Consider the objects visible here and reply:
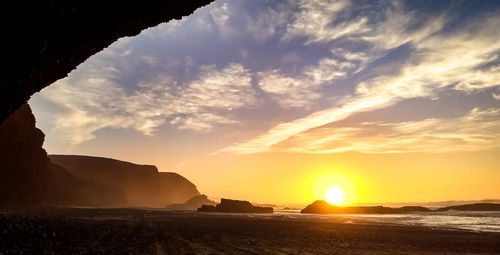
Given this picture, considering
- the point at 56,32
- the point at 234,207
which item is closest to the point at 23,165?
the point at 234,207

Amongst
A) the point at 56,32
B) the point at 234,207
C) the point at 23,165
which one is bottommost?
the point at 234,207

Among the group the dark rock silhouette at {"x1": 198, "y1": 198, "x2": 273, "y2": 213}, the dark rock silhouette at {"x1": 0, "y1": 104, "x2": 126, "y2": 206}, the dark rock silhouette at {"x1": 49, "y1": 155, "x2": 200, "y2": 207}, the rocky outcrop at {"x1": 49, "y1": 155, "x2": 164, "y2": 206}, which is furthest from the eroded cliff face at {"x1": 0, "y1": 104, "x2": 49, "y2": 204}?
the rocky outcrop at {"x1": 49, "y1": 155, "x2": 164, "y2": 206}

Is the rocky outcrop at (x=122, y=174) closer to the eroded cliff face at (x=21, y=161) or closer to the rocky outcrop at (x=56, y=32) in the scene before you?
the eroded cliff face at (x=21, y=161)

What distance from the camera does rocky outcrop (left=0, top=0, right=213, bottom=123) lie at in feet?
11.8

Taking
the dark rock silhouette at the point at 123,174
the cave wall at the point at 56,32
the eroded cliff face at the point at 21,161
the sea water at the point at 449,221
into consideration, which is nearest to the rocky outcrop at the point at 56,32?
the cave wall at the point at 56,32

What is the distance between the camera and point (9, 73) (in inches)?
163

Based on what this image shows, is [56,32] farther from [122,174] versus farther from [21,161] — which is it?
[122,174]

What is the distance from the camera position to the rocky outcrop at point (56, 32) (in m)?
3.58

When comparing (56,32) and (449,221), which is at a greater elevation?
(56,32)

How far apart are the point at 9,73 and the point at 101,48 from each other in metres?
1.74

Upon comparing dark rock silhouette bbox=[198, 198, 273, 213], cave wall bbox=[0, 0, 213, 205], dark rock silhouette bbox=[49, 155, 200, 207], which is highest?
dark rock silhouette bbox=[49, 155, 200, 207]

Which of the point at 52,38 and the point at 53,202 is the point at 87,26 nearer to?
the point at 52,38

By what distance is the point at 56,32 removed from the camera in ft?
13.5

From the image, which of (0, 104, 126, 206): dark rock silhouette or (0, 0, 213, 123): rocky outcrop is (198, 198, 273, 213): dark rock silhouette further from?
(0, 0, 213, 123): rocky outcrop
